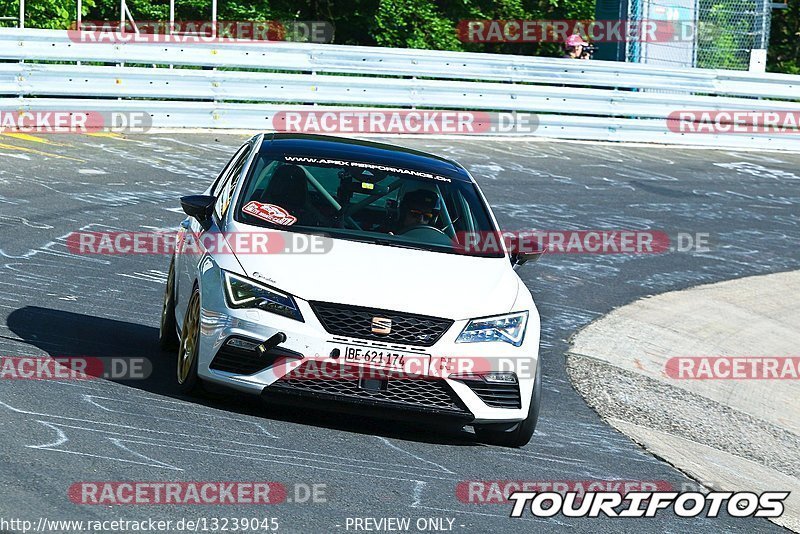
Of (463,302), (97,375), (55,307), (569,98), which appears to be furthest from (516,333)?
(569,98)

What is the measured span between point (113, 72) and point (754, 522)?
15.1m

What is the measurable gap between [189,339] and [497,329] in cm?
176

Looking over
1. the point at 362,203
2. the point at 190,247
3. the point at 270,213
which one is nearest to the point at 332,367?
the point at 270,213

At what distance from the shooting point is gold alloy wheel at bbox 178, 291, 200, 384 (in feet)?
24.7

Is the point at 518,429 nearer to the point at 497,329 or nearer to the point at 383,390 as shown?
the point at 497,329

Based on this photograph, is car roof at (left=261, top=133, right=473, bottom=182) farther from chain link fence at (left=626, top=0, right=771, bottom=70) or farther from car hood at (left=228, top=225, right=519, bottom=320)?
chain link fence at (left=626, top=0, right=771, bottom=70)

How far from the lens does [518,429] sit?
771 cm

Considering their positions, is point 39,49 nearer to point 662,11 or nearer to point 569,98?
point 569,98

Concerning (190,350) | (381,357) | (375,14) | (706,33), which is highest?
(375,14)

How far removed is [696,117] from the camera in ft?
80.2

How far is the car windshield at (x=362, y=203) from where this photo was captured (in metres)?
8.09

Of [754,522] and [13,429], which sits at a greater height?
[13,429]

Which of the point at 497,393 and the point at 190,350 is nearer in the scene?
the point at 497,393

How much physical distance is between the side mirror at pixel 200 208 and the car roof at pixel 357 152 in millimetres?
526
